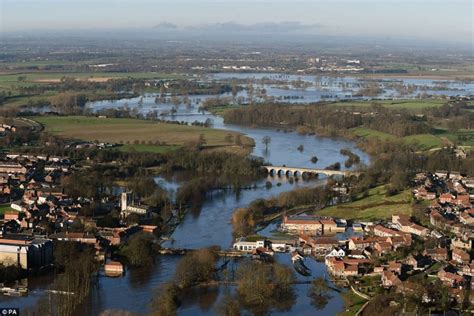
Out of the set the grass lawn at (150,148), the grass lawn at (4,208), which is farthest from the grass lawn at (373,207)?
the grass lawn at (150,148)

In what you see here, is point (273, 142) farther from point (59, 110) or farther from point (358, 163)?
point (59, 110)

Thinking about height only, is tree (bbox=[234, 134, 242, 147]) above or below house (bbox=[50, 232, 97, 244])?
below

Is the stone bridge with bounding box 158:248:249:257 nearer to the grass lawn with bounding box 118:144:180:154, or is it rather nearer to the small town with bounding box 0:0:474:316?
the small town with bounding box 0:0:474:316

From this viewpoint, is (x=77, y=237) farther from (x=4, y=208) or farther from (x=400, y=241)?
(x=400, y=241)

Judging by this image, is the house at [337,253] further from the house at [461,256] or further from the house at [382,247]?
the house at [461,256]

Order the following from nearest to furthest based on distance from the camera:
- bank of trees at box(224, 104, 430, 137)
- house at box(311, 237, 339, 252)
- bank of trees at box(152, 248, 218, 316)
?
bank of trees at box(152, 248, 218, 316) < house at box(311, 237, 339, 252) < bank of trees at box(224, 104, 430, 137)

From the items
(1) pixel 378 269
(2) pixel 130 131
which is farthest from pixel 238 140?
(1) pixel 378 269

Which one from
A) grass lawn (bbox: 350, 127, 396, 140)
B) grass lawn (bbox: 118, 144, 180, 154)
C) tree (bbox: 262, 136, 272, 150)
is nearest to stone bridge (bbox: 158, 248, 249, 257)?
grass lawn (bbox: 118, 144, 180, 154)
